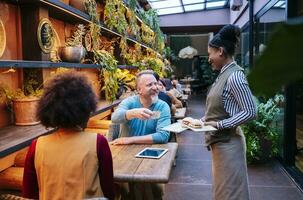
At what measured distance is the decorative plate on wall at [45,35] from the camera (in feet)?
9.67

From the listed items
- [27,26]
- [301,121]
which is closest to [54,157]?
[27,26]

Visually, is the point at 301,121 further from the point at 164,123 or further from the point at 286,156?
the point at 164,123

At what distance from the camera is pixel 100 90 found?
16.9 ft

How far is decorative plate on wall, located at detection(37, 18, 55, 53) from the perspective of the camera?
116 inches

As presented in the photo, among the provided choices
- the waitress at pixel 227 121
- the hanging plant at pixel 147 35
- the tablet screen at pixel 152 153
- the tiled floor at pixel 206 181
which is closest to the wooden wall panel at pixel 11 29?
the tablet screen at pixel 152 153

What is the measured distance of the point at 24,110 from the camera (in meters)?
2.72

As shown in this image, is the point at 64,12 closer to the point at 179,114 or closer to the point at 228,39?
the point at 228,39

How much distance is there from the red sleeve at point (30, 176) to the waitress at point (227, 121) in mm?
1195

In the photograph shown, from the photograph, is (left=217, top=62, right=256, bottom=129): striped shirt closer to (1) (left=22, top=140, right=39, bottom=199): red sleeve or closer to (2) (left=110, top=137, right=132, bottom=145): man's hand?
(2) (left=110, top=137, right=132, bottom=145): man's hand

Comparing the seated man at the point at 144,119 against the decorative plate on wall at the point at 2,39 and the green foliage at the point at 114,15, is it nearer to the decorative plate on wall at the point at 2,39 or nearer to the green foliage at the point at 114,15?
the decorative plate on wall at the point at 2,39

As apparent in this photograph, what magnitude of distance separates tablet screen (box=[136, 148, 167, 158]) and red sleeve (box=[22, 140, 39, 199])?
2.69ft

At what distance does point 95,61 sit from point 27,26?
1421mm

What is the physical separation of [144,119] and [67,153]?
1044mm

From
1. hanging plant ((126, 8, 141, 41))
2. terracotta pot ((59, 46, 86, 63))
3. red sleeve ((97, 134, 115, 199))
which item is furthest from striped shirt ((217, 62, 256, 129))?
hanging plant ((126, 8, 141, 41))
